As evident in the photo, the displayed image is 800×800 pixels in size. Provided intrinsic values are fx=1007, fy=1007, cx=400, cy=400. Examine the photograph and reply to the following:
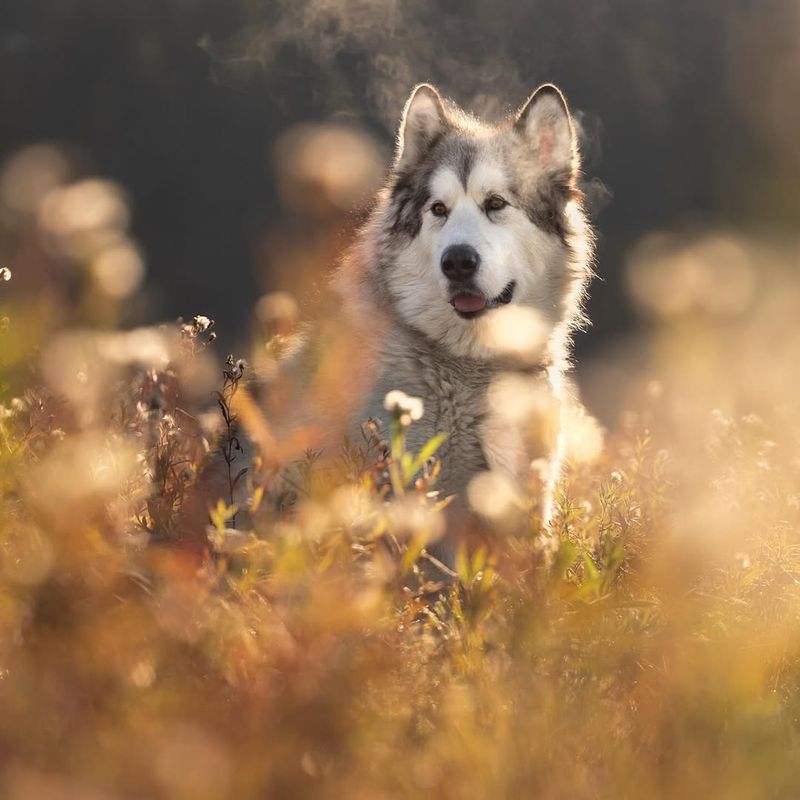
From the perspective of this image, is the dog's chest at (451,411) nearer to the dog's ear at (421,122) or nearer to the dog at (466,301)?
the dog at (466,301)

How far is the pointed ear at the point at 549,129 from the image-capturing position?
5177mm

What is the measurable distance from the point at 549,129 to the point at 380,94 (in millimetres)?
7376

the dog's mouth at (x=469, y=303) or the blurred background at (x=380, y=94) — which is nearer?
the dog's mouth at (x=469, y=303)

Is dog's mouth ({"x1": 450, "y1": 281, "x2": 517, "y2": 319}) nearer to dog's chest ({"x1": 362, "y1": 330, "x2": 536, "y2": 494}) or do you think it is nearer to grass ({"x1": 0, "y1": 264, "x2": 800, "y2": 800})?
dog's chest ({"x1": 362, "y1": 330, "x2": 536, "y2": 494})

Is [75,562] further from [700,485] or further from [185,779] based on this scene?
[700,485]

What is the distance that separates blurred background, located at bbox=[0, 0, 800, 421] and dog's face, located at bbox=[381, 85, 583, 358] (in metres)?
7.05

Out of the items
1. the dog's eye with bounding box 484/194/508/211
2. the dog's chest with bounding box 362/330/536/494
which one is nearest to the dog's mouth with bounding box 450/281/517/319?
the dog's chest with bounding box 362/330/536/494

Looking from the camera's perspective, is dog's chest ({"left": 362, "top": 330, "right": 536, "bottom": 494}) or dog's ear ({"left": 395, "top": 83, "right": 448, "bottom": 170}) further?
dog's ear ({"left": 395, "top": 83, "right": 448, "bottom": 170})

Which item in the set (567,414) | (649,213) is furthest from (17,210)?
(649,213)

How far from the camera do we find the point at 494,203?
4844 millimetres

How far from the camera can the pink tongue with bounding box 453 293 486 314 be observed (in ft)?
14.9

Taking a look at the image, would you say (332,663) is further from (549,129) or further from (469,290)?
(549,129)

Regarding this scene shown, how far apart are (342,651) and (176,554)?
26.6 inches

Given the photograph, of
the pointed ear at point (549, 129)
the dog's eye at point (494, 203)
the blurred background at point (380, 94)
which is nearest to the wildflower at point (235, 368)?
the dog's eye at point (494, 203)
